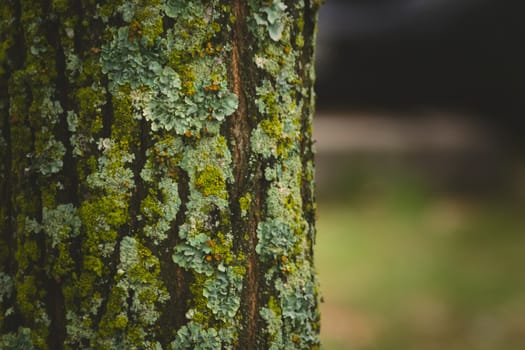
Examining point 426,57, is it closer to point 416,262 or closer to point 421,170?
point 421,170

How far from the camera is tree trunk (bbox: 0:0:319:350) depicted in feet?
5.25

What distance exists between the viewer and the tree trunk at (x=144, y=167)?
5.25ft

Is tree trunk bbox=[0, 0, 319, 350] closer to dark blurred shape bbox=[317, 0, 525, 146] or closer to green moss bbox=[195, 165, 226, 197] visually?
green moss bbox=[195, 165, 226, 197]

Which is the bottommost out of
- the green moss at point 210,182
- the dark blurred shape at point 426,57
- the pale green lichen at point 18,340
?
the pale green lichen at point 18,340

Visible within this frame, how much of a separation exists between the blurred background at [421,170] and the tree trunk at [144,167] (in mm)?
2626

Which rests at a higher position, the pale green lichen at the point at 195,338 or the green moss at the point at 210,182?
the green moss at the point at 210,182

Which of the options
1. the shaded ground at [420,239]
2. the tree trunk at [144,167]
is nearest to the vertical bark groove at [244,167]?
the tree trunk at [144,167]

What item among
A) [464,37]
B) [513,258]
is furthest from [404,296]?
[464,37]

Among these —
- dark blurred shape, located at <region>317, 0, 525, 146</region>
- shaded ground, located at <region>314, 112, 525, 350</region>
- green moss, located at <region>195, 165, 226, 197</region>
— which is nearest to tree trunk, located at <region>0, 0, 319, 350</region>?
green moss, located at <region>195, 165, 226, 197</region>

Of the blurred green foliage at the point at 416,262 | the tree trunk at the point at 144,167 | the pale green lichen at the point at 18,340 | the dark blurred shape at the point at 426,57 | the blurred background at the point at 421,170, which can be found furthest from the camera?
the dark blurred shape at the point at 426,57

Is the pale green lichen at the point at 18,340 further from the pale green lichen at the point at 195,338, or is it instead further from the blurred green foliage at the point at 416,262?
the blurred green foliage at the point at 416,262

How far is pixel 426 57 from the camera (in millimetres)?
8320

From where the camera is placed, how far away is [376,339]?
164 inches

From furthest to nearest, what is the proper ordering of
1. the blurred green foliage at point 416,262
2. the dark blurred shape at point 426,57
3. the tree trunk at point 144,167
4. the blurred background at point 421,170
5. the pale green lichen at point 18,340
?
the dark blurred shape at point 426,57 → the blurred background at point 421,170 → the blurred green foliage at point 416,262 → the pale green lichen at point 18,340 → the tree trunk at point 144,167
